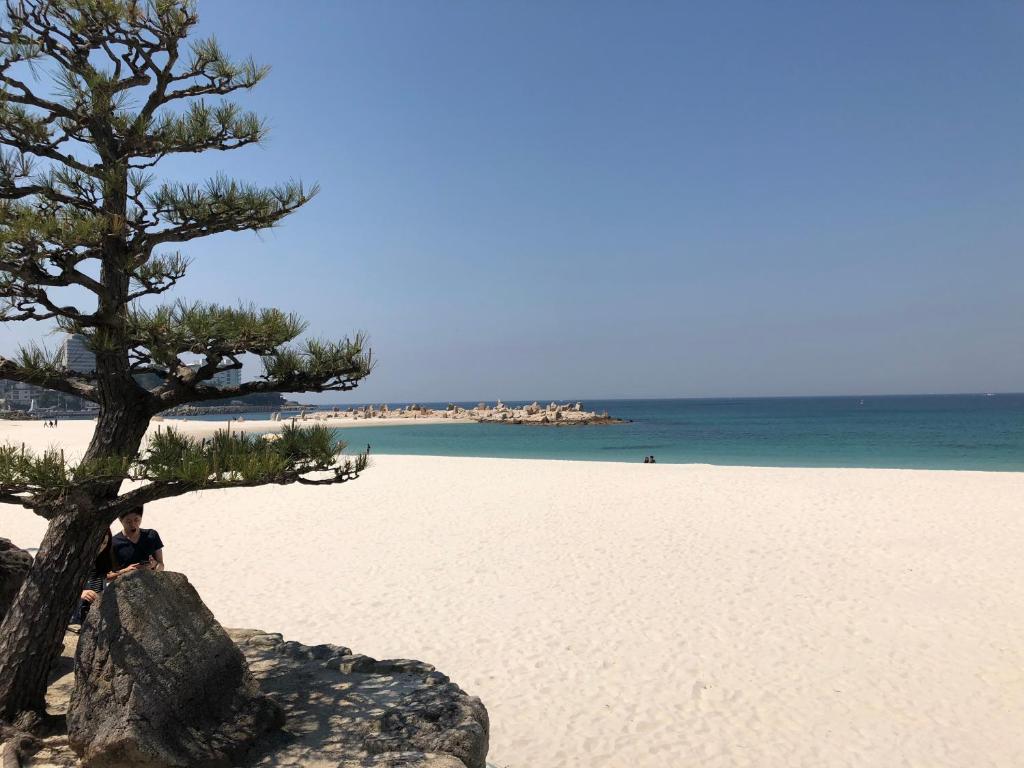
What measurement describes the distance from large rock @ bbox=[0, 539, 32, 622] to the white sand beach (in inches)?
99.6

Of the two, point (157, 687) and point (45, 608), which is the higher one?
point (45, 608)

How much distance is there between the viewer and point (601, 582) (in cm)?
855

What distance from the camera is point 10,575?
4.89m

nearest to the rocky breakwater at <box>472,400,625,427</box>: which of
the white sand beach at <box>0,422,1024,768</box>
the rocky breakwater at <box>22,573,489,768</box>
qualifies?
the white sand beach at <box>0,422,1024,768</box>

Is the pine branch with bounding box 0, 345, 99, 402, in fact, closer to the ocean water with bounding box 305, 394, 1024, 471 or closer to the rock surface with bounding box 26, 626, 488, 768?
the rock surface with bounding box 26, 626, 488, 768

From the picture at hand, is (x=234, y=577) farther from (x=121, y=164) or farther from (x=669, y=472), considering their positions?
(x=669, y=472)

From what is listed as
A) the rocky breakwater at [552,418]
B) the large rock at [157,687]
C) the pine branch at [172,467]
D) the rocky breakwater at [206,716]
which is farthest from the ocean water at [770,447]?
the large rock at [157,687]

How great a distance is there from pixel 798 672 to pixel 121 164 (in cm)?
679

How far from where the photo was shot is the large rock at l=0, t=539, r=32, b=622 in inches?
191

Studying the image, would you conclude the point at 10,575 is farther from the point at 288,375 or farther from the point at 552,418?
the point at 552,418

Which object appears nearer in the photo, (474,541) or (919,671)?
(919,671)

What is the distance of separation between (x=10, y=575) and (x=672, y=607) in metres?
6.52

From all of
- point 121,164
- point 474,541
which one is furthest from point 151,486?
point 474,541

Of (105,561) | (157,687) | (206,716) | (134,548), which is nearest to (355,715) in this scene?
(206,716)
